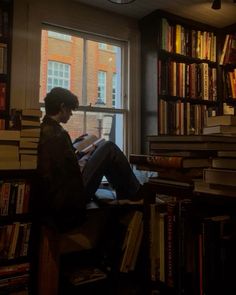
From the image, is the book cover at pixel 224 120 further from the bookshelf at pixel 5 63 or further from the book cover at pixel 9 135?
the bookshelf at pixel 5 63

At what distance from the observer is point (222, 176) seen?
907 mm

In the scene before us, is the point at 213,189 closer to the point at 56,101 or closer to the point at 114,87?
the point at 56,101

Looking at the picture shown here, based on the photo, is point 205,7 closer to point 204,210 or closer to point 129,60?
point 129,60

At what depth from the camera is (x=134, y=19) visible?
2.94 m

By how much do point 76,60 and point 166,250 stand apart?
2049mm

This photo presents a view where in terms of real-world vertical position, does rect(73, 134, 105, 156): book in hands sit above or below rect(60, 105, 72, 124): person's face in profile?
below

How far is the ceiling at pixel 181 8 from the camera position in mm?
2621

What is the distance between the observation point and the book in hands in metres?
2.33

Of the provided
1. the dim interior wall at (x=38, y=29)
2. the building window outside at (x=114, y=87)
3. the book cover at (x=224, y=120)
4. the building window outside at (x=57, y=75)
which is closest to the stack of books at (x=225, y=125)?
the book cover at (x=224, y=120)

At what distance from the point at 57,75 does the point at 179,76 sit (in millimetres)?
1080

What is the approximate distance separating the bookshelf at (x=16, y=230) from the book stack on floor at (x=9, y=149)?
0.21ft

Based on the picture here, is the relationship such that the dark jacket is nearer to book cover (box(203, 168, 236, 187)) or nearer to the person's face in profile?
the person's face in profile

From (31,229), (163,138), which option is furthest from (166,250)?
(31,229)

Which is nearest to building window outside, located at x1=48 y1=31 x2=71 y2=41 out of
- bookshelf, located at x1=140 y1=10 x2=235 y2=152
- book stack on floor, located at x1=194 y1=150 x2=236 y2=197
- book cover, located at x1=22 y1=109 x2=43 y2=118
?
bookshelf, located at x1=140 y1=10 x2=235 y2=152
